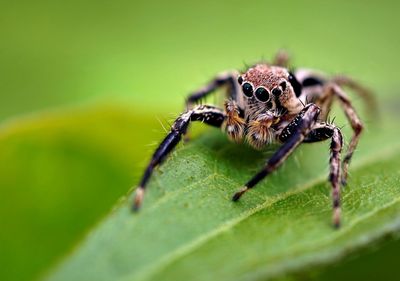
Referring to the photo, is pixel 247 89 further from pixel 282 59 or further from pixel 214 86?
pixel 282 59

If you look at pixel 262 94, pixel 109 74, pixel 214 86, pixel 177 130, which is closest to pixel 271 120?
pixel 262 94

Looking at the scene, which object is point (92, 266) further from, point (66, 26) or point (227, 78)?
point (66, 26)

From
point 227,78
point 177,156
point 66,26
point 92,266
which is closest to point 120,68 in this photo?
point 66,26

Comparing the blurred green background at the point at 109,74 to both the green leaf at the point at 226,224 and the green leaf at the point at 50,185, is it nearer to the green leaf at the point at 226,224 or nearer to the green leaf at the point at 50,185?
the green leaf at the point at 50,185

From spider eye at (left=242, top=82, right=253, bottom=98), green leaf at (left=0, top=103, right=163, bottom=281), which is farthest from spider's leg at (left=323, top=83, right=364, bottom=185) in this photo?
green leaf at (left=0, top=103, right=163, bottom=281)

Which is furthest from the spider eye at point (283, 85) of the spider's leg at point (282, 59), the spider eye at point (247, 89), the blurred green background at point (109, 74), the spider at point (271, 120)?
the spider's leg at point (282, 59)

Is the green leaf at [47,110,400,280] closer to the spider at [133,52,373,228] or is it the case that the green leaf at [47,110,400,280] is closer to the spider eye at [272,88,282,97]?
the spider at [133,52,373,228]
